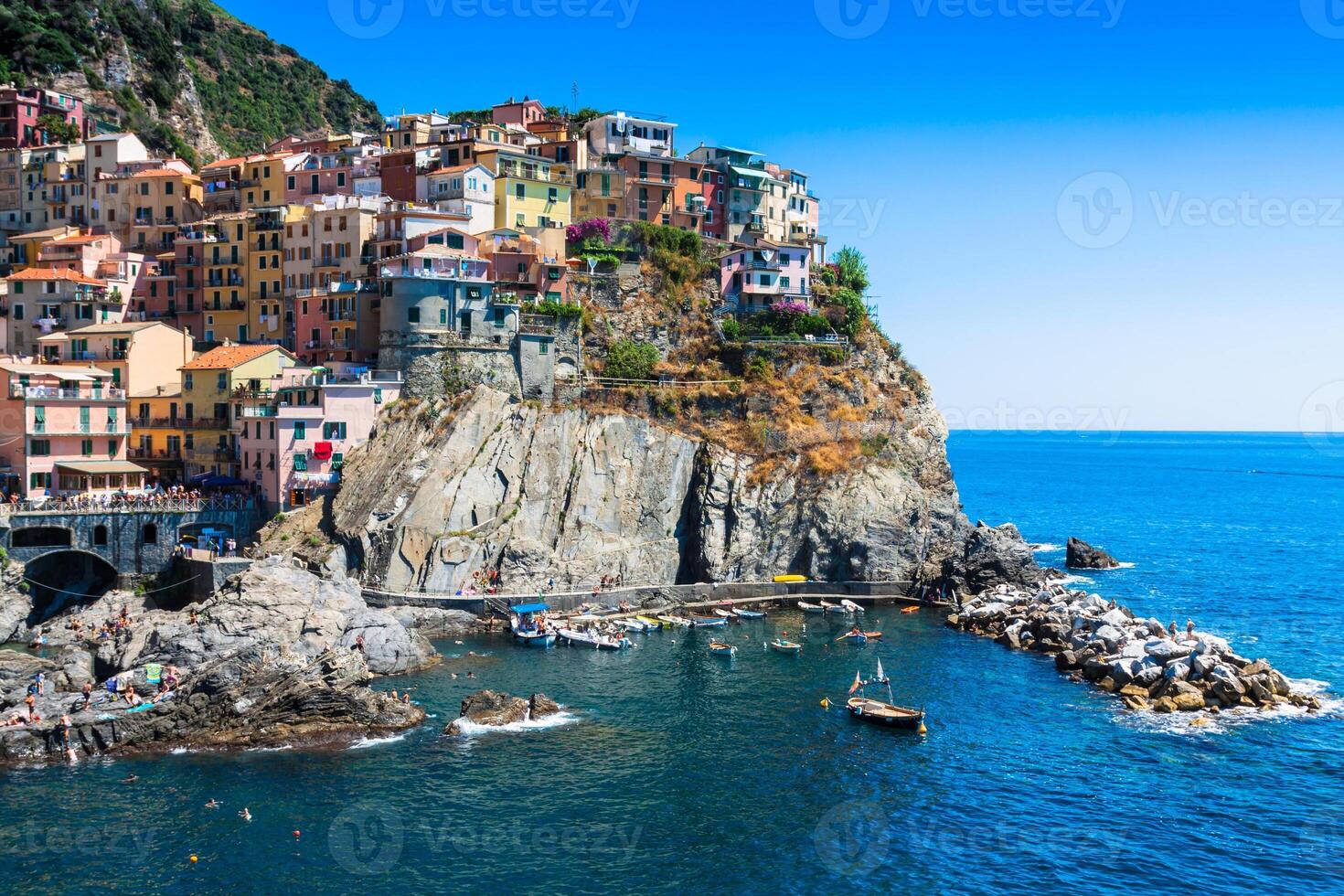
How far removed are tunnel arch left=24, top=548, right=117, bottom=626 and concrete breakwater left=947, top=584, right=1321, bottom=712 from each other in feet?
198

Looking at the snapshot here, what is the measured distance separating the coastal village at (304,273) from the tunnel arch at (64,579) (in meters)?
4.14

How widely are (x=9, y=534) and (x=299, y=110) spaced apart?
11531cm

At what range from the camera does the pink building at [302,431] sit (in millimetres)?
83812

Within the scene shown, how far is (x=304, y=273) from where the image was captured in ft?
323

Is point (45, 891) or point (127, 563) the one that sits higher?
point (127, 563)

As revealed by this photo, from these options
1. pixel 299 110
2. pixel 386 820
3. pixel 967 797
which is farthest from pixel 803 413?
pixel 299 110

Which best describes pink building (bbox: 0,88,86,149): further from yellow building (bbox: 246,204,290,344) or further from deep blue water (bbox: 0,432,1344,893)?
deep blue water (bbox: 0,432,1344,893)

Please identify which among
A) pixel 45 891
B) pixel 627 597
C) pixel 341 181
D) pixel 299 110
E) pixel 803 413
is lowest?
pixel 45 891

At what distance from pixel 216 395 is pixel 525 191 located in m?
32.3

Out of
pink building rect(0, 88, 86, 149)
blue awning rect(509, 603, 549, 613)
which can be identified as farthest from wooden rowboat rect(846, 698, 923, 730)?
pink building rect(0, 88, 86, 149)

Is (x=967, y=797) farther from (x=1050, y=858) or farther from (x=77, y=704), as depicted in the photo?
(x=77, y=704)

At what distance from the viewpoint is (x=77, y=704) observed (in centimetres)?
5825

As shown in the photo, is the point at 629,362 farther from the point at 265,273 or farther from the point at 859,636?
the point at 265,273

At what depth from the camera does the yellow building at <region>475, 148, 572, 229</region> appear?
102m
